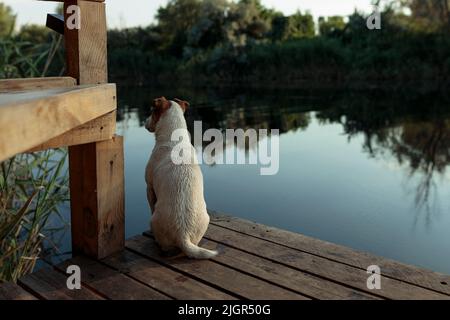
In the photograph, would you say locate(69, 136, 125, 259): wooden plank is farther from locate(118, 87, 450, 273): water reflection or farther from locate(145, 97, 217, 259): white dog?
locate(118, 87, 450, 273): water reflection

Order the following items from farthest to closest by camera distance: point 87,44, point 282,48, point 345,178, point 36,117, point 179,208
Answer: point 282,48 < point 345,178 < point 179,208 < point 87,44 < point 36,117

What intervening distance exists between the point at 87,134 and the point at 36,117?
123cm

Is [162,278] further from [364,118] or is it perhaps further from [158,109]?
[364,118]

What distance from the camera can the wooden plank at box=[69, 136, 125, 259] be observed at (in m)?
2.53

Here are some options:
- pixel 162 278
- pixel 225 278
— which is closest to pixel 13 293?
pixel 162 278

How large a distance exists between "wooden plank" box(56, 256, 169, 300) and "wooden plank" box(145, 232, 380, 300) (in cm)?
55

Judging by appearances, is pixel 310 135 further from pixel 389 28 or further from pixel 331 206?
pixel 389 28

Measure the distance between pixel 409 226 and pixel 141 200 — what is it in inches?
159

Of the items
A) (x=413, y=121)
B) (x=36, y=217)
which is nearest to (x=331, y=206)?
(x=36, y=217)

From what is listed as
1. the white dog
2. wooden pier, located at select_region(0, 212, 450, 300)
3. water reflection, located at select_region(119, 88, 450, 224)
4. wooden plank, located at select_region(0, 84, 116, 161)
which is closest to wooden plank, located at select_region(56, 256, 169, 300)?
wooden pier, located at select_region(0, 212, 450, 300)

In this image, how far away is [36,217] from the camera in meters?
3.37

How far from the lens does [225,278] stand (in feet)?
7.88

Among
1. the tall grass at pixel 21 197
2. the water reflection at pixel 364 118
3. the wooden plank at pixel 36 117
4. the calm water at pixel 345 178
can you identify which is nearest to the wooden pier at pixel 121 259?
the wooden plank at pixel 36 117

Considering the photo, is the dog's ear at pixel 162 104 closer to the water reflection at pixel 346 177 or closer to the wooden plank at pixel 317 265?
the wooden plank at pixel 317 265
